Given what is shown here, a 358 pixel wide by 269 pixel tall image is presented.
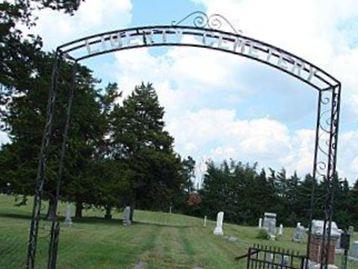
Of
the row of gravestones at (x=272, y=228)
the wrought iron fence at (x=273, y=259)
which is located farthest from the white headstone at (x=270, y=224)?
the wrought iron fence at (x=273, y=259)

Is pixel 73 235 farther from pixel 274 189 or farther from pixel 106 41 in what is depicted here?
pixel 274 189

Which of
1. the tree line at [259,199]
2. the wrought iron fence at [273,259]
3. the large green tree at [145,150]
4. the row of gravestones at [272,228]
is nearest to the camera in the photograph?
the wrought iron fence at [273,259]

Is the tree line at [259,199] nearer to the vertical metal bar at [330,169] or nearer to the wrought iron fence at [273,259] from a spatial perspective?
the wrought iron fence at [273,259]

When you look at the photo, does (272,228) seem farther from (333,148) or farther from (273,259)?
(333,148)

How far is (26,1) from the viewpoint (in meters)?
16.3

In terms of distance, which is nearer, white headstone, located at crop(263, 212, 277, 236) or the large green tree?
white headstone, located at crop(263, 212, 277, 236)

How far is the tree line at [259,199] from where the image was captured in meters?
75.1

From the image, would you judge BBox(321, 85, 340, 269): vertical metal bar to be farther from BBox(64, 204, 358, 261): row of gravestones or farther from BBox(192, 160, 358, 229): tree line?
BBox(192, 160, 358, 229): tree line

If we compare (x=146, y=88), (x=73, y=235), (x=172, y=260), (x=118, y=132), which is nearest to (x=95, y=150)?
(x=118, y=132)

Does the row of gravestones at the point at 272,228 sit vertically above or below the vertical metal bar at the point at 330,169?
below

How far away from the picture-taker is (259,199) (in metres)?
78.9

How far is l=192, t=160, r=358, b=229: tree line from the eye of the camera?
75.1 metres

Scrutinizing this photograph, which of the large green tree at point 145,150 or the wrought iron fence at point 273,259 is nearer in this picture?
the wrought iron fence at point 273,259

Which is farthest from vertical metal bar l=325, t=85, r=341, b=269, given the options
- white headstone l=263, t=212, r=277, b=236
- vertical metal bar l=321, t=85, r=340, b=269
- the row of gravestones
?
white headstone l=263, t=212, r=277, b=236
